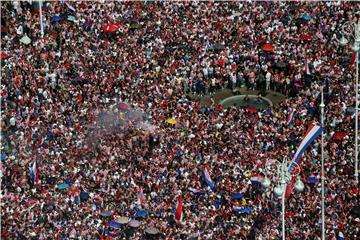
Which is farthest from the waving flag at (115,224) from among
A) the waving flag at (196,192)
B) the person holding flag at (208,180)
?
the person holding flag at (208,180)

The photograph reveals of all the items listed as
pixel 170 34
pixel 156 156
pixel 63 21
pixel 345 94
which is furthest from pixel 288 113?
pixel 63 21

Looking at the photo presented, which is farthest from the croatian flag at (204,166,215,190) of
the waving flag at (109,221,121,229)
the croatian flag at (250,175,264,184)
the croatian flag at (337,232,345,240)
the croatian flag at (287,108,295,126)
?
the croatian flag at (337,232,345,240)

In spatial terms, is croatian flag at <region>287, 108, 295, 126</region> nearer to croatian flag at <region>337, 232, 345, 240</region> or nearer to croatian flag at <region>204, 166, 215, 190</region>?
croatian flag at <region>204, 166, 215, 190</region>

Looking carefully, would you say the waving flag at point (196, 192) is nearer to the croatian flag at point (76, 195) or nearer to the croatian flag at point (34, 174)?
the croatian flag at point (76, 195)

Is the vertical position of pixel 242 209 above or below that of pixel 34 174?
below

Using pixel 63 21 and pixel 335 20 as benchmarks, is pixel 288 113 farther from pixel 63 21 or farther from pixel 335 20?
pixel 63 21

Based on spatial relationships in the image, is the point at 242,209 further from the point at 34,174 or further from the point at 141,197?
the point at 34,174

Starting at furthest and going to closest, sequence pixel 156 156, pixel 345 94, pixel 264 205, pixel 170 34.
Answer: pixel 170 34 < pixel 345 94 < pixel 156 156 < pixel 264 205

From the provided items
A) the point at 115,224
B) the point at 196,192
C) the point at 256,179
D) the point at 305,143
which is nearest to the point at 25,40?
the point at 196,192
